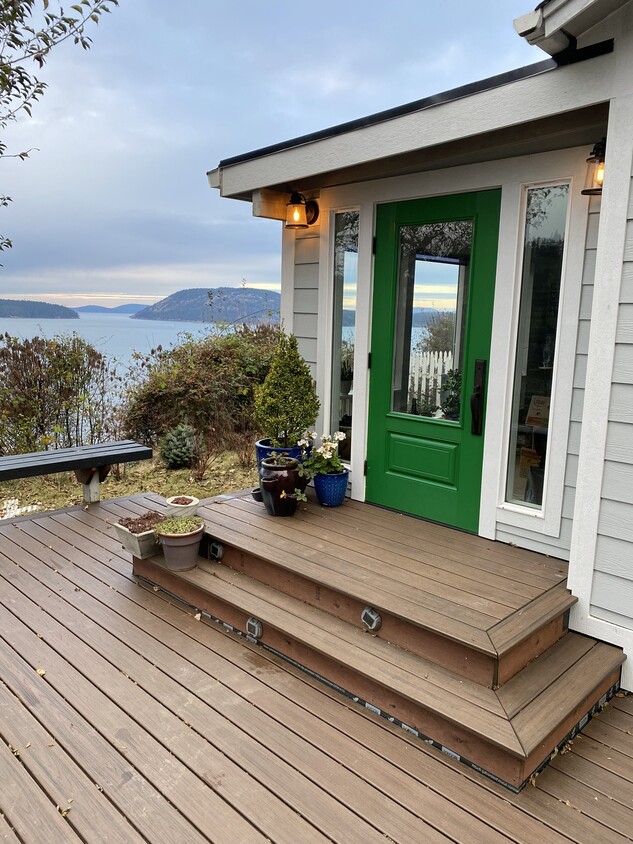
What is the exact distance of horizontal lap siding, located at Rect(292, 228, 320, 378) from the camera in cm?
397

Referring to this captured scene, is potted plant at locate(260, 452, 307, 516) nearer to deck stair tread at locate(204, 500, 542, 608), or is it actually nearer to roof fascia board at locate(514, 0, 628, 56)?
deck stair tread at locate(204, 500, 542, 608)

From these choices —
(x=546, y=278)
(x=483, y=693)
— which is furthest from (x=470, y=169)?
(x=483, y=693)

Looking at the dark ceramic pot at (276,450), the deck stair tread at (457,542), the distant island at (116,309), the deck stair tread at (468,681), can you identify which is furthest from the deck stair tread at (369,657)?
the distant island at (116,309)

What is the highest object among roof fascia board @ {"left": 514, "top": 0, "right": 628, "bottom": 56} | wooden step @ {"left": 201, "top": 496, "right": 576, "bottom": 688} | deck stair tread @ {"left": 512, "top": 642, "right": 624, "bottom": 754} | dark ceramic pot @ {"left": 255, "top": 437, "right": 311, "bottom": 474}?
roof fascia board @ {"left": 514, "top": 0, "right": 628, "bottom": 56}

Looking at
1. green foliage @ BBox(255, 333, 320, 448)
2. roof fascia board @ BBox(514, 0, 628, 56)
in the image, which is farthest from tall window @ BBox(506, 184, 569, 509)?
green foliage @ BBox(255, 333, 320, 448)

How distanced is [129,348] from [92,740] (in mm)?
4936

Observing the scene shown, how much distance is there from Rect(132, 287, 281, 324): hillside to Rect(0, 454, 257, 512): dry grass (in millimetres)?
2121

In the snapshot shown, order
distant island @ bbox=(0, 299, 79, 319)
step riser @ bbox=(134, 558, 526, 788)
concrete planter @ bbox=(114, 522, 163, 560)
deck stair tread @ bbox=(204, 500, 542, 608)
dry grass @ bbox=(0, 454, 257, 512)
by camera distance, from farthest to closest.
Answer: distant island @ bbox=(0, 299, 79, 319) < dry grass @ bbox=(0, 454, 257, 512) < concrete planter @ bbox=(114, 522, 163, 560) < deck stair tread @ bbox=(204, 500, 542, 608) < step riser @ bbox=(134, 558, 526, 788)

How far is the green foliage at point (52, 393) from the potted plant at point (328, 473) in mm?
3205

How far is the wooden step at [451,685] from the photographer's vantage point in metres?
1.83

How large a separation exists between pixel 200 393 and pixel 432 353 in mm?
3450

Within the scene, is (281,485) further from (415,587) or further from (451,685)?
(451,685)

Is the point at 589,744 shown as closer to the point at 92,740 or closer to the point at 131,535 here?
the point at 92,740

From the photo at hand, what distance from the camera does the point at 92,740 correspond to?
6.57 feet
